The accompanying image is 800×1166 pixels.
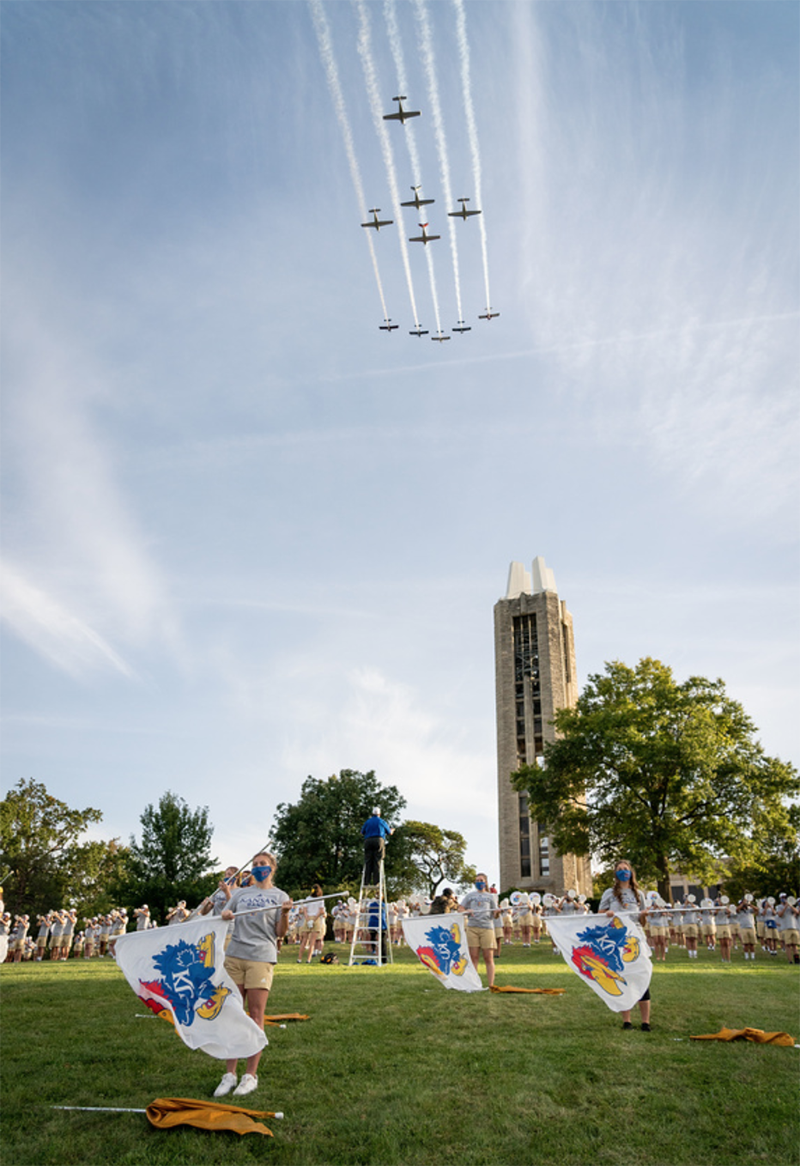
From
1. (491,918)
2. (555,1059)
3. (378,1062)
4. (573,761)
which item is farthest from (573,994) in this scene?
(573,761)

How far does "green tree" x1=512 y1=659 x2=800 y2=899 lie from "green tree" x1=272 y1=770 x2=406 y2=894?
57.7 feet

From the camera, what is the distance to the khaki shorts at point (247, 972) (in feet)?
26.0

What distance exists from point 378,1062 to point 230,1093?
1963 millimetres

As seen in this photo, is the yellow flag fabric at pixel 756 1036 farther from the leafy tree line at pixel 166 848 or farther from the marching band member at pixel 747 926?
the leafy tree line at pixel 166 848

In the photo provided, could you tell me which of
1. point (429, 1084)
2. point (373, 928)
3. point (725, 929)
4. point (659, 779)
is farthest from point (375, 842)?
point (659, 779)

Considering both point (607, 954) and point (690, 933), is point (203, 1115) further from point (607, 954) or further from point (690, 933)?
point (690, 933)

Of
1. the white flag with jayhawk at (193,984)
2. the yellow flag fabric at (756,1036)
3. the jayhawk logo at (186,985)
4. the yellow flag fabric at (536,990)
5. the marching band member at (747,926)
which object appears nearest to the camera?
the white flag with jayhawk at (193,984)

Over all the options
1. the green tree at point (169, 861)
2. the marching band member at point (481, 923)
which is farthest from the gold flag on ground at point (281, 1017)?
the green tree at point (169, 861)

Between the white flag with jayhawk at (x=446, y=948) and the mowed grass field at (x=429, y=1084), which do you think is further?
the white flag with jayhawk at (x=446, y=948)

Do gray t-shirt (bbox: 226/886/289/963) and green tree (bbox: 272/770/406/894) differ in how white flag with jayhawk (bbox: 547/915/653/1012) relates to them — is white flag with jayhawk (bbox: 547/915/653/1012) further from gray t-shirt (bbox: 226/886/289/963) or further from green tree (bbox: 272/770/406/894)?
green tree (bbox: 272/770/406/894)

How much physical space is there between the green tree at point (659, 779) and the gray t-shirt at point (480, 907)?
25787mm

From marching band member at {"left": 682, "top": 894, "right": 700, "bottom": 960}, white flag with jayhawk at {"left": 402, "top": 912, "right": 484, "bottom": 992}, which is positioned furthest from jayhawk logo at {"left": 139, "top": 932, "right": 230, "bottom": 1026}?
marching band member at {"left": 682, "top": 894, "right": 700, "bottom": 960}

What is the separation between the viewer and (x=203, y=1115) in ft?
20.7

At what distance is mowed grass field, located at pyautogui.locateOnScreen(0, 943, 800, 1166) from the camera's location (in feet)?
19.3
